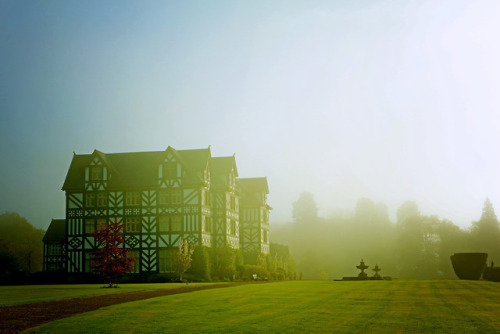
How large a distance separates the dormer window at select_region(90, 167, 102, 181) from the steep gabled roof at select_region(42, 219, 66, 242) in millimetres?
10290

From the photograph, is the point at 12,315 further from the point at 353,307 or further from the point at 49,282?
the point at 49,282

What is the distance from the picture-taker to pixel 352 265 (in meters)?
99.2

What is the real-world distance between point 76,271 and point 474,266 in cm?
3737

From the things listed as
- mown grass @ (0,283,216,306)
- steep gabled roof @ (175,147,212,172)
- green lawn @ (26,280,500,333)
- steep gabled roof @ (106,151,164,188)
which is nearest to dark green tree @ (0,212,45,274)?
steep gabled roof @ (106,151,164,188)

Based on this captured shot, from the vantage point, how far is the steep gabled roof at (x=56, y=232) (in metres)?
66.8

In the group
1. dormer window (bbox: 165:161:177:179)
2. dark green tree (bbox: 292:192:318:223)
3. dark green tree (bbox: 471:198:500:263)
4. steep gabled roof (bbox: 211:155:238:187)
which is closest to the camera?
dormer window (bbox: 165:161:177:179)

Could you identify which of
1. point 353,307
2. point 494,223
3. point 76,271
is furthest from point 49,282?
point 494,223

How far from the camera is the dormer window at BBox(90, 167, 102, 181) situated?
60.8 metres

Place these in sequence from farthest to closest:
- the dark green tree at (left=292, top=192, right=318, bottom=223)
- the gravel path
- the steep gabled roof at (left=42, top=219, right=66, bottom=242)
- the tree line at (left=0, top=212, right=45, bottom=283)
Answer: the dark green tree at (left=292, top=192, right=318, bottom=223), the steep gabled roof at (left=42, top=219, right=66, bottom=242), the tree line at (left=0, top=212, right=45, bottom=283), the gravel path

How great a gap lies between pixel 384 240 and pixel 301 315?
280ft

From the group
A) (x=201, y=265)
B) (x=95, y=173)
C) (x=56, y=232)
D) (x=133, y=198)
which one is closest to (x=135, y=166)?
(x=133, y=198)

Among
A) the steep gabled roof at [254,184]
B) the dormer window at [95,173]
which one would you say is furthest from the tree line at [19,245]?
the steep gabled roof at [254,184]

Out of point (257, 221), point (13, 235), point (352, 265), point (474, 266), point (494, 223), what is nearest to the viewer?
point (474, 266)

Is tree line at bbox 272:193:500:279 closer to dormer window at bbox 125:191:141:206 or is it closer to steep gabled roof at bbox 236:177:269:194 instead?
steep gabled roof at bbox 236:177:269:194
